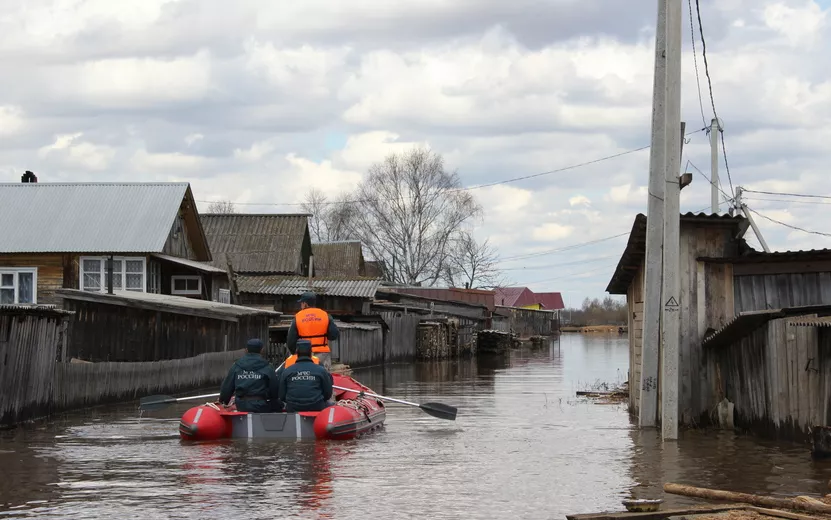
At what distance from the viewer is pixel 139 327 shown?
91.0ft

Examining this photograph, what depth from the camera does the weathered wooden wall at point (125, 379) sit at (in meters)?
20.7

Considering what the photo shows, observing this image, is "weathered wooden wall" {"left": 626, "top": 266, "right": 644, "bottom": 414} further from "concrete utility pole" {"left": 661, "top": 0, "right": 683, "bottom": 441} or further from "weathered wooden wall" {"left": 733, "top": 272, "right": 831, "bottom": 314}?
"concrete utility pole" {"left": 661, "top": 0, "right": 683, "bottom": 441}

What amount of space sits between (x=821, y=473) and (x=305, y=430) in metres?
7.36

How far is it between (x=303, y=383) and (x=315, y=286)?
3021 centimetres

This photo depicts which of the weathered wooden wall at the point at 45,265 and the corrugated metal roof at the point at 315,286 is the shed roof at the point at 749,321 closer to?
the weathered wooden wall at the point at 45,265

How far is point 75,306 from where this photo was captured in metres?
25.0

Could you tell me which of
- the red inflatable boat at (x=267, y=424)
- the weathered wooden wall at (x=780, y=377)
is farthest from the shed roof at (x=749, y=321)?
the red inflatable boat at (x=267, y=424)

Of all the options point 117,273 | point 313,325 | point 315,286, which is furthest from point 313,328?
point 315,286

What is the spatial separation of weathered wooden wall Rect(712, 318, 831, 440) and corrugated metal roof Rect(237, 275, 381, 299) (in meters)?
30.6

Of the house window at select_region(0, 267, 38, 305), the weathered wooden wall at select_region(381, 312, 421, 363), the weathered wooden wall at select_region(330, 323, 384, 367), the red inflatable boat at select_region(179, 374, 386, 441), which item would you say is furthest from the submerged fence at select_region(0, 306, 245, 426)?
the weathered wooden wall at select_region(381, 312, 421, 363)

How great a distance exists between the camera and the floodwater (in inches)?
429

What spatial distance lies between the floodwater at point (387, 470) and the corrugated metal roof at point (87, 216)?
54.6ft

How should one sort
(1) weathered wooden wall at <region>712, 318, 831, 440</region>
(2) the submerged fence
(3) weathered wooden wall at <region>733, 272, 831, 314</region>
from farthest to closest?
(2) the submerged fence, (3) weathered wooden wall at <region>733, 272, 831, 314</region>, (1) weathered wooden wall at <region>712, 318, 831, 440</region>

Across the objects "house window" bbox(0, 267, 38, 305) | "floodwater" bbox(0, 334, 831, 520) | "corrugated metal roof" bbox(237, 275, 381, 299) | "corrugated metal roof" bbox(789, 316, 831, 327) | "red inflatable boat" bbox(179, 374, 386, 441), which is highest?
"corrugated metal roof" bbox(237, 275, 381, 299)
